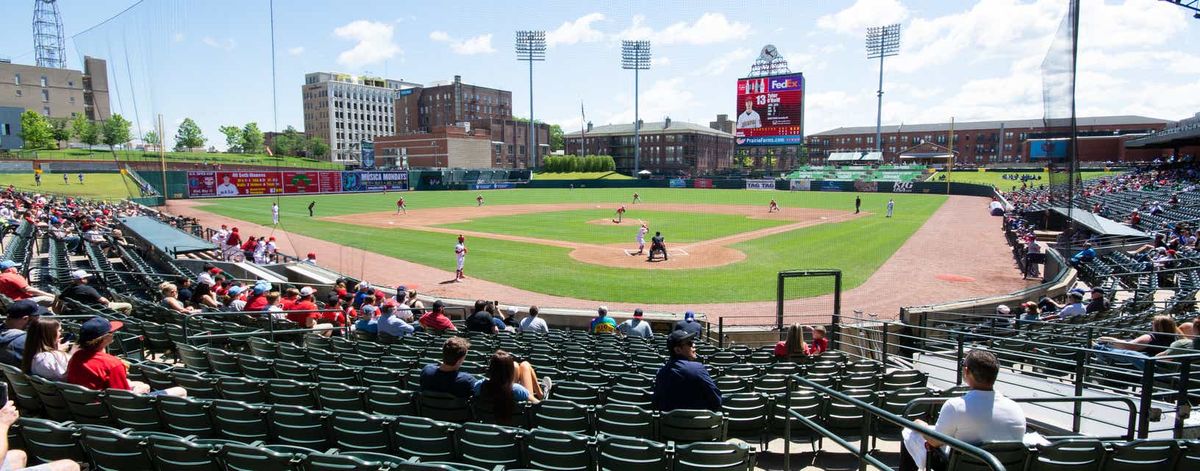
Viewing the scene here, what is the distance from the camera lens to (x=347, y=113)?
148m

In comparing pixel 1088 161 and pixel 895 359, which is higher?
pixel 1088 161

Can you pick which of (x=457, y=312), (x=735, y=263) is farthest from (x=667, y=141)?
(x=457, y=312)

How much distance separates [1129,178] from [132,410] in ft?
243

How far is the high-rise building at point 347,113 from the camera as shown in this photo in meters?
145

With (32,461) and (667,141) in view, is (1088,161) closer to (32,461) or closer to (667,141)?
(667,141)

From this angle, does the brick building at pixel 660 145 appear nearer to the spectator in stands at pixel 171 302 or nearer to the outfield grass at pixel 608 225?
the outfield grass at pixel 608 225

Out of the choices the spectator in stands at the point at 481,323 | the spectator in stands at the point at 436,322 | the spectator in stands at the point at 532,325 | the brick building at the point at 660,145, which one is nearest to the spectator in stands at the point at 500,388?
the spectator in stands at the point at 481,323

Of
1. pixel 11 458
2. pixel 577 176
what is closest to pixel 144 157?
pixel 577 176

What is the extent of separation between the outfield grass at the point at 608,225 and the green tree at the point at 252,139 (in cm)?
10887

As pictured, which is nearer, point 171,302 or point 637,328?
point 171,302

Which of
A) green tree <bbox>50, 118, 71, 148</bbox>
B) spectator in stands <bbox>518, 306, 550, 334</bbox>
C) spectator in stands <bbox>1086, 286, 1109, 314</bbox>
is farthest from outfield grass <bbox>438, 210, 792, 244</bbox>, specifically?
green tree <bbox>50, 118, 71, 148</bbox>

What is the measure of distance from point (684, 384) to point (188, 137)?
A: 153354mm

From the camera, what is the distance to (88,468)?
4.74 metres

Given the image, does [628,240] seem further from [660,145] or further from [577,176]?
[660,145]
